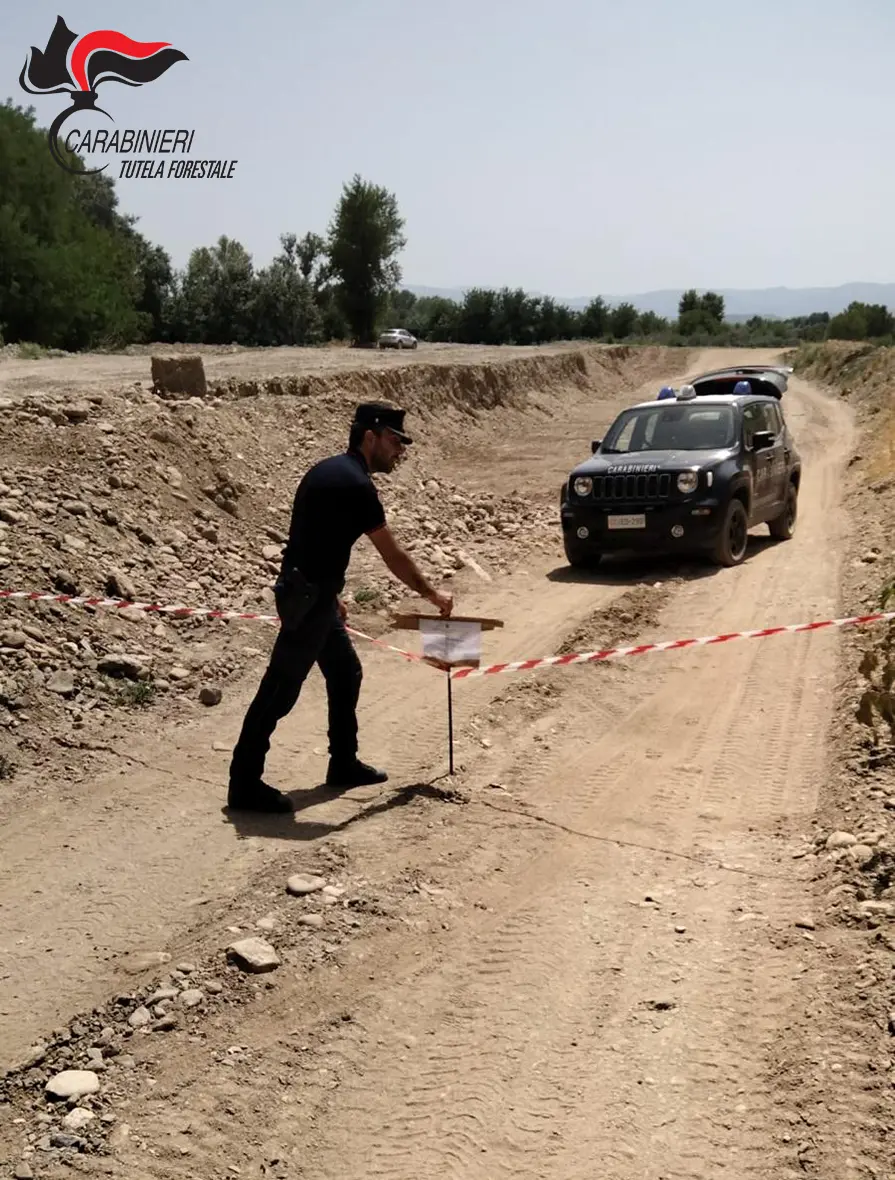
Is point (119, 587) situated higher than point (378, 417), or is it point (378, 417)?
point (378, 417)

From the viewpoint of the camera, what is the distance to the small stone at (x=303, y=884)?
5.20 metres

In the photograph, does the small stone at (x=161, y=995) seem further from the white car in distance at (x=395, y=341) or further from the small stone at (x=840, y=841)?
the white car in distance at (x=395, y=341)

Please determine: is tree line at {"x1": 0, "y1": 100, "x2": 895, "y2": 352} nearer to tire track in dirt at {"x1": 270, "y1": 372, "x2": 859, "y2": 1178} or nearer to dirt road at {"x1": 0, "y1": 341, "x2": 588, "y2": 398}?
dirt road at {"x1": 0, "y1": 341, "x2": 588, "y2": 398}

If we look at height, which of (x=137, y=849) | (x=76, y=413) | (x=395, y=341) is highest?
(x=395, y=341)

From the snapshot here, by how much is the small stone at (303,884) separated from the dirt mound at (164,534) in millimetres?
2385

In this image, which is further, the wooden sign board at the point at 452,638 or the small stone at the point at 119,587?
the small stone at the point at 119,587

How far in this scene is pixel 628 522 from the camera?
12719 mm

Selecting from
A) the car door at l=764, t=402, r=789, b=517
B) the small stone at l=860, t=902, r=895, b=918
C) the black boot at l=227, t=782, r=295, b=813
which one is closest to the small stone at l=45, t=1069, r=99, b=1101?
the black boot at l=227, t=782, r=295, b=813

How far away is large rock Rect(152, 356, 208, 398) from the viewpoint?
51.6ft

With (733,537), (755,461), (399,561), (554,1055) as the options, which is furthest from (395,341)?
(554,1055)

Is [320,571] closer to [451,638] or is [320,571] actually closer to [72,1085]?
[451,638]

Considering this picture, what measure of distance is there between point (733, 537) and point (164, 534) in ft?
19.4

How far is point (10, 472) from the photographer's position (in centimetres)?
1083

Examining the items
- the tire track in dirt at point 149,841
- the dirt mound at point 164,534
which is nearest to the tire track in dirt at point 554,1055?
the tire track in dirt at point 149,841
